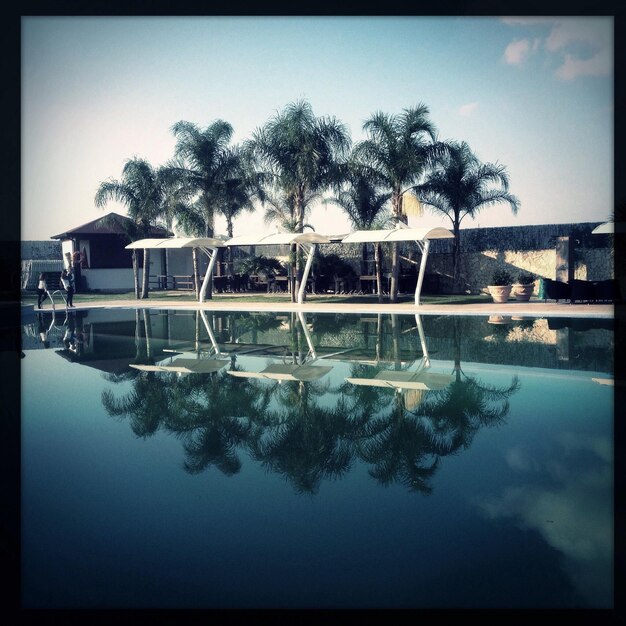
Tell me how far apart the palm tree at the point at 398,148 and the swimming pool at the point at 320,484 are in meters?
13.2

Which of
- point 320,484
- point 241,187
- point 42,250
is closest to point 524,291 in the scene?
point 241,187

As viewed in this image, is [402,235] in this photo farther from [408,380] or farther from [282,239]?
[408,380]

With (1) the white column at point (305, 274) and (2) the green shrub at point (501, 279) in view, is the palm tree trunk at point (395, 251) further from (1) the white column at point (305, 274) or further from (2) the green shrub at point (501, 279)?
(2) the green shrub at point (501, 279)

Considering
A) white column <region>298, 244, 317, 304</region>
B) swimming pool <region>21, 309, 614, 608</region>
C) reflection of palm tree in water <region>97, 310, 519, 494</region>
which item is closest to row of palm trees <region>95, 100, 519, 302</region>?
white column <region>298, 244, 317, 304</region>

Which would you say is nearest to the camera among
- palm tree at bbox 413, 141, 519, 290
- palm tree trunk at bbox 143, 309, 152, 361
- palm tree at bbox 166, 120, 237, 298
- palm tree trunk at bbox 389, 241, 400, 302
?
palm tree trunk at bbox 143, 309, 152, 361

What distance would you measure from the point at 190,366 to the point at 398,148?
14.7 m

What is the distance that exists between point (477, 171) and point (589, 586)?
22.1 m

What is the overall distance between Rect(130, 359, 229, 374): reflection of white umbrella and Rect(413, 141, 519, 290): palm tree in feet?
47.9

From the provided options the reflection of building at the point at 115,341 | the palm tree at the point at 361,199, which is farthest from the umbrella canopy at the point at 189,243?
the reflection of building at the point at 115,341

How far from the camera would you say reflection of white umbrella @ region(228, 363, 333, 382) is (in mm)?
8922

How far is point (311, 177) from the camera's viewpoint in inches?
918

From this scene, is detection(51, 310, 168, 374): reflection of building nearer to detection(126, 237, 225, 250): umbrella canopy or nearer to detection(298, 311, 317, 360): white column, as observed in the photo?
detection(298, 311, 317, 360): white column

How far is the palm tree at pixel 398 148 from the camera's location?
72.5 feet

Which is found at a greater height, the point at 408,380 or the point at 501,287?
the point at 501,287
